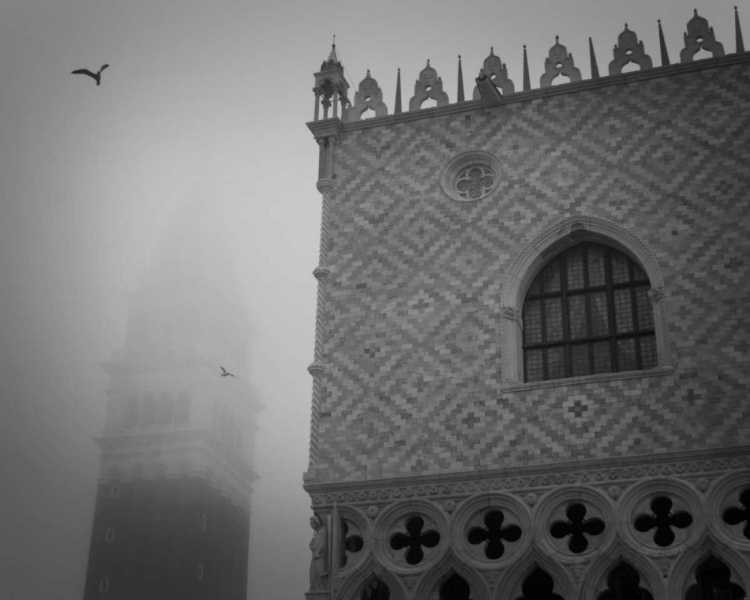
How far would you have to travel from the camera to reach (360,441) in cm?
1744

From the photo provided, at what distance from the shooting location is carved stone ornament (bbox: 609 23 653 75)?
739 inches

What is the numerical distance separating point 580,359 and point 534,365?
0.72 meters

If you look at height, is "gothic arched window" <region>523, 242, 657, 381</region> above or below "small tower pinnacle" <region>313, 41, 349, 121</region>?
below

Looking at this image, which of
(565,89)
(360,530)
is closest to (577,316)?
(565,89)

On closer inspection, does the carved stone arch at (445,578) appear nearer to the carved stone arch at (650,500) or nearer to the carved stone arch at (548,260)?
the carved stone arch at (650,500)

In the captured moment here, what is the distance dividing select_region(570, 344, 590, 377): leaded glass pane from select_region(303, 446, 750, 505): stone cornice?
1713 millimetres

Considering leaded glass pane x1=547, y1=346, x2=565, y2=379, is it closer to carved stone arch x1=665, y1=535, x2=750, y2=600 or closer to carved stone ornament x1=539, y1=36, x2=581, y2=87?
carved stone arch x1=665, y1=535, x2=750, y2=600

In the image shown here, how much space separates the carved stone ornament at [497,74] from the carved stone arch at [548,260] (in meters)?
2.93

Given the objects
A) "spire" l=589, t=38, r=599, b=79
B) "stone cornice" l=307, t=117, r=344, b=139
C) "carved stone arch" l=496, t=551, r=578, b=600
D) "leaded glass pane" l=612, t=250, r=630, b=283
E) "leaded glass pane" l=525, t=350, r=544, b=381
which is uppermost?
"spire" l=589, t=38, r=599, b=79

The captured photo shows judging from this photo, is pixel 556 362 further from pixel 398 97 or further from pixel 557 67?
pixel 398 97

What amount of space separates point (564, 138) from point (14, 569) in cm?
1360

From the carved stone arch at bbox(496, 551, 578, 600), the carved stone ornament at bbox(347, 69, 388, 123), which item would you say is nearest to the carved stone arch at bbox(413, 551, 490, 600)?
the carved stone arch at bbox(496, 551, 578, 600)

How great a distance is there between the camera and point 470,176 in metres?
19.0

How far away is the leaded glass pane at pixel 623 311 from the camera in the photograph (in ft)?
57.1
